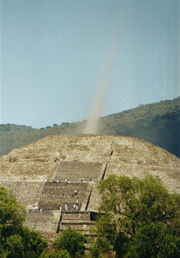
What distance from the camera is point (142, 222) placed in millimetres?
38969

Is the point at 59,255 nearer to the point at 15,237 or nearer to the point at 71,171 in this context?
the point at 15,237

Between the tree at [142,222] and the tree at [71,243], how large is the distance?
168 centimetres

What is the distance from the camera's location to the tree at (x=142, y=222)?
36844mm

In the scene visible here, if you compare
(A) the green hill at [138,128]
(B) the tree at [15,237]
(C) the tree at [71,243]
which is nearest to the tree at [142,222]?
(C) the tree at [71,243]

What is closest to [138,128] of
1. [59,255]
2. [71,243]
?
[71,243]

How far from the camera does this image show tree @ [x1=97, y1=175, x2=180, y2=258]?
121ft

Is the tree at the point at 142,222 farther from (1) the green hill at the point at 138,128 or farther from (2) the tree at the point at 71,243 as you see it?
(1) the green hill at the point at 138,128

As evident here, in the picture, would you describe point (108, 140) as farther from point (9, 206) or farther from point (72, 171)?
point (9, 206)

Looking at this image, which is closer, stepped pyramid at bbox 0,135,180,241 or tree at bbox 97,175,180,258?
tree at bbox 97,175,180,258

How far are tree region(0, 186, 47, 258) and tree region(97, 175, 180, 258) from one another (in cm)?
469

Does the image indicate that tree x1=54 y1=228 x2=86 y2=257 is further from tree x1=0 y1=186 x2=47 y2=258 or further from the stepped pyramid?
the stepped pyramid

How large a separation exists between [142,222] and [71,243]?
515 centimetres

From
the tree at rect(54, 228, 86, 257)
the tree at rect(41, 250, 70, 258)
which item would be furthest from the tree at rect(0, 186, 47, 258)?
the tree at rect(41, 250, 70, 258)

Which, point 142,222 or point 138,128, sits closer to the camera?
point 142,222
